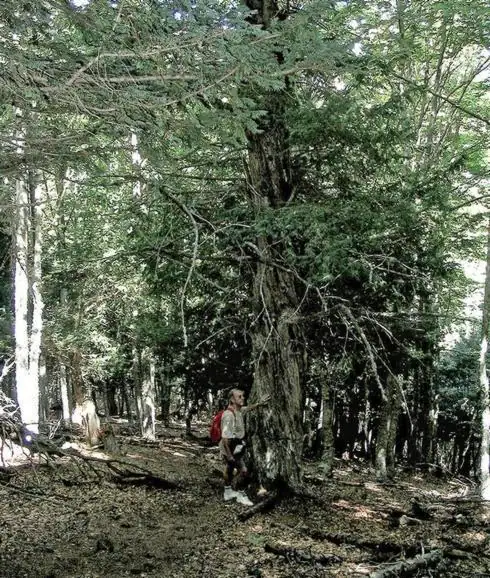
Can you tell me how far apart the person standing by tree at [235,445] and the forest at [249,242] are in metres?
0.20

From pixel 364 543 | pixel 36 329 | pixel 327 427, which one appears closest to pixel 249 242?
pixel 364 543

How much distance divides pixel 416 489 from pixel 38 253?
1161 cm

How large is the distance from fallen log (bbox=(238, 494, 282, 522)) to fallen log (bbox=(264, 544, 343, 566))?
1525 millimetres

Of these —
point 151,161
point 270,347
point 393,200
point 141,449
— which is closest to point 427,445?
point 141,449

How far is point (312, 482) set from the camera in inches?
456

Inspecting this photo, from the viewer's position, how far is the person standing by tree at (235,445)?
9.16 m

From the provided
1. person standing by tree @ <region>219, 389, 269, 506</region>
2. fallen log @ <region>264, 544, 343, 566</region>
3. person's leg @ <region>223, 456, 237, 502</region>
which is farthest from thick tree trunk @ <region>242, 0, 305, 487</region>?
fallen log @ <region>264, 544, 343, 566</region>

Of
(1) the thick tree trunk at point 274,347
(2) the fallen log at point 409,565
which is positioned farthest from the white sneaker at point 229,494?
(2) the fallen log at point 409,565

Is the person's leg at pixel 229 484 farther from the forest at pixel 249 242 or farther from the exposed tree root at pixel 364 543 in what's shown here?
the exposed tree root at pixel 364 543

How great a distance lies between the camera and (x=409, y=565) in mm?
5852

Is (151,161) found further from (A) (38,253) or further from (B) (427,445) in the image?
(B) (427,445)

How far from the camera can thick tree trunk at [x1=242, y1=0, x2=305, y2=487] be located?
889 centimetres

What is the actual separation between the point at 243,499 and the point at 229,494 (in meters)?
0.34

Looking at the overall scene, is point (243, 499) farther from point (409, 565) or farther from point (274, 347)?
point (409, 565)
